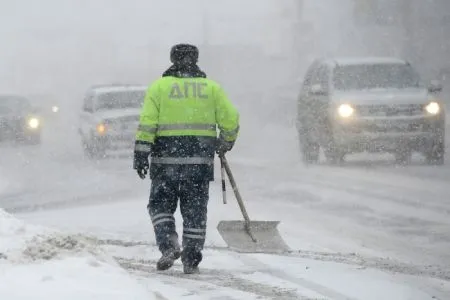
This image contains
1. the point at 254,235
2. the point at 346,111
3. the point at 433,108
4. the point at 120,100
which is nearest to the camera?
the point at 254,235

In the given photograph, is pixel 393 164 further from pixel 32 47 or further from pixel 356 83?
pixel 32 47

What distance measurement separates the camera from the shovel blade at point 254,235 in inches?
334

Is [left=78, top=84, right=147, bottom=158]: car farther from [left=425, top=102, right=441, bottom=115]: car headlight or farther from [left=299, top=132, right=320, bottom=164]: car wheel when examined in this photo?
[left=425, top=102, right=441, bottom=115]: car headlight

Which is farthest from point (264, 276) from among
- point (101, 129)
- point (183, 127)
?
point (101, 129)

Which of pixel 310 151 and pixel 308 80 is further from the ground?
pixel 308 80

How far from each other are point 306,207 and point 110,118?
10951 millimetres

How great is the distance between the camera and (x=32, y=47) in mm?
100375

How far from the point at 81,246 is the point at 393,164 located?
11.9m

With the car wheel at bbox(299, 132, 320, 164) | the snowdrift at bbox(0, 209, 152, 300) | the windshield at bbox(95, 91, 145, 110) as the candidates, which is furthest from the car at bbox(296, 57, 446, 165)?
the snowdrift at bbox(0, 209, 152, 300)

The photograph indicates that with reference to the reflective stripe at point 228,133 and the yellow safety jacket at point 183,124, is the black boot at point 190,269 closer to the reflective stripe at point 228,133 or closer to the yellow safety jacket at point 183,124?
the yellow safety jacket at point 183,124

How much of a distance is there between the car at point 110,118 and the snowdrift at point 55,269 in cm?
1548

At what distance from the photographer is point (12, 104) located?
96.8 feet

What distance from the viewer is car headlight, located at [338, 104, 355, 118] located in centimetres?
1741

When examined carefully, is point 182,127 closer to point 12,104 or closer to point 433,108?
point 433,108
